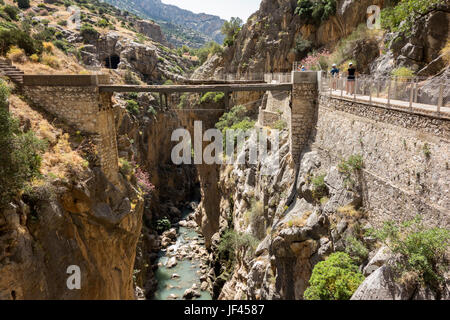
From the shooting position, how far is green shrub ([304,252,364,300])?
8930 mm

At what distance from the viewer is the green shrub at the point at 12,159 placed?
9742 millimetres

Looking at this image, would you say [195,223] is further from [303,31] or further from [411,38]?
[411,38]

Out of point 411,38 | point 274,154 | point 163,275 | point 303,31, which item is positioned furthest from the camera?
point 303,31

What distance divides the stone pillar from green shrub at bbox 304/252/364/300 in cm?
716

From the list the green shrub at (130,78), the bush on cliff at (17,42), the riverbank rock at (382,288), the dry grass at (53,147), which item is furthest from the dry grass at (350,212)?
the green shrub at (130,78)

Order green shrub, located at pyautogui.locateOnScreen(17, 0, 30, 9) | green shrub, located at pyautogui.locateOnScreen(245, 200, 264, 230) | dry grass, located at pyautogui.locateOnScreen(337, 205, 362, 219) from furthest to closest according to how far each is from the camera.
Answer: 1. green shrub, located at pyautogui.locateOnScreen(17, 0, 30, 9)
2. green shrub, located at pyautogui.locateOnScreen(245, 200, 264, 230)
3. dry grass, located at pyautogui.locateOnScreen(337, 205, 362, 219)

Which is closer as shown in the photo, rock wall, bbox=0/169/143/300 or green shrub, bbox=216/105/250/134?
rock wall, bbox=0/169/143/300

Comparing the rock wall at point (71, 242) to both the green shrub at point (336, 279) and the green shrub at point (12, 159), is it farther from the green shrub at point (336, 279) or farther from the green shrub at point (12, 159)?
the green shrub at point (336, 279)

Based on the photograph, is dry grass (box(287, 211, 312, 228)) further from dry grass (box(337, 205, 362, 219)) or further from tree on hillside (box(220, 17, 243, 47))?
tree on hillside (box(220, 17, 243, 47))

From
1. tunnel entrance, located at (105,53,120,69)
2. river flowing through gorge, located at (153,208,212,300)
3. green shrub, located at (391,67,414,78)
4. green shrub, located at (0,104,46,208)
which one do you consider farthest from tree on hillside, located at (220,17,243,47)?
green shrub, located at (0,104,46,208)
